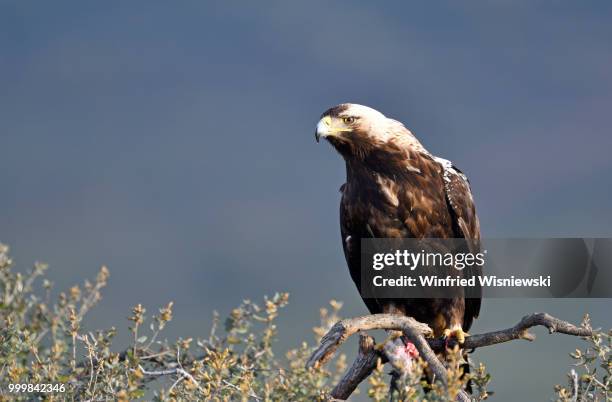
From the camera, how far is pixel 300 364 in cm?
645

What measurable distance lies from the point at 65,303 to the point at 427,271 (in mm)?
3504

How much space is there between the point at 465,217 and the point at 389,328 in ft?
5.51

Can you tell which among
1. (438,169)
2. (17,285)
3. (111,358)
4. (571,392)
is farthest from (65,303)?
(571,392)

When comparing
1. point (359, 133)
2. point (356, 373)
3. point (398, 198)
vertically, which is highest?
point (359, 133)

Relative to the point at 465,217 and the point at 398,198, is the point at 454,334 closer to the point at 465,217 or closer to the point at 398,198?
the point at 465,217

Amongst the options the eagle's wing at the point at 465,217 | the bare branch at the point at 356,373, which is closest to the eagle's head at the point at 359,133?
the eagle's wing at the point at 465,217

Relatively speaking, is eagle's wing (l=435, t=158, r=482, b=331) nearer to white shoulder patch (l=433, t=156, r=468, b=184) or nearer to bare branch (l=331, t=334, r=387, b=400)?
white shoulder patch (l=433, t=156, r=468, b=184)

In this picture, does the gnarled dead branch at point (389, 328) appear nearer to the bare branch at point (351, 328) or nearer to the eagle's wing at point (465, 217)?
the bare branch at point (351, 328)

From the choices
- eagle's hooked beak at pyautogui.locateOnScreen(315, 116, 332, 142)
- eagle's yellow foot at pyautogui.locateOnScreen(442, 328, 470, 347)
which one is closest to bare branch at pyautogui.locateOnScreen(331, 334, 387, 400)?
eagle's yellow foot at pyautogui.locateOnScreen(442, 328, 470, 347)

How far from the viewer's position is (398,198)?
8508 mm

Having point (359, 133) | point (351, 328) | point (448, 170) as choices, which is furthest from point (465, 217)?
point (351, 328)

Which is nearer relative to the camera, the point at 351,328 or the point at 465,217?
the point at 351,328

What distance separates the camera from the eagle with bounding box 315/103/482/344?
28.0ft

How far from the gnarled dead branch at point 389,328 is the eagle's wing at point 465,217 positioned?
0.82m
